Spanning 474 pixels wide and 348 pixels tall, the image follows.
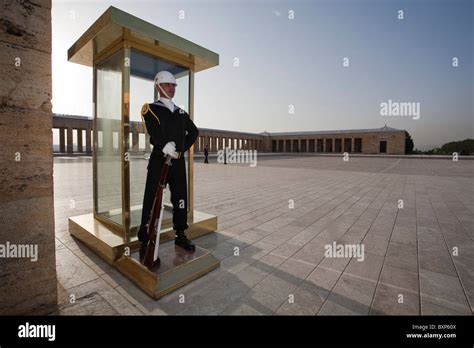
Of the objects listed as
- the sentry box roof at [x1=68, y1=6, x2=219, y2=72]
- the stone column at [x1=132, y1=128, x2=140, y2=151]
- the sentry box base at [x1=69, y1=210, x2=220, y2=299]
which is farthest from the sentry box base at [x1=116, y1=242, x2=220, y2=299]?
the sentry box roof at [x1=68, y1=6, x2=219, y2=72]

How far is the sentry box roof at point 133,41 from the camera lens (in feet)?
10.0

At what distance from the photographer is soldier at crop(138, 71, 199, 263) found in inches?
120

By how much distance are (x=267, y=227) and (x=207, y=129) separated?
149ft

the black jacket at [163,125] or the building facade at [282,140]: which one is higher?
the building facade at [282,140]

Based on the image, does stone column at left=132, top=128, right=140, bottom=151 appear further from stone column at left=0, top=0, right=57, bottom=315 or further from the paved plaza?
the paved plaza

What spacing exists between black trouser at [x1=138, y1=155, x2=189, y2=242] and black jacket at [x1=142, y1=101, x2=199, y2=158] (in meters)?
0.15

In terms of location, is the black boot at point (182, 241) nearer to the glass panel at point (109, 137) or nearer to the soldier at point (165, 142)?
the soldier at point (165, 142)

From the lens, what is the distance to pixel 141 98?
446 centimetres

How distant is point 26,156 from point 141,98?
8.42 ft

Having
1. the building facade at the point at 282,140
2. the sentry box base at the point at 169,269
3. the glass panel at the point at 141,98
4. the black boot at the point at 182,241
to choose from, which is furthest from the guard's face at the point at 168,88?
the building facade at the point at 282,140

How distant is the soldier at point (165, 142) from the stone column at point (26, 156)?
1.02m

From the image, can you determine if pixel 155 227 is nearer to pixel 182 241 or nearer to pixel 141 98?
pixel 182 241
